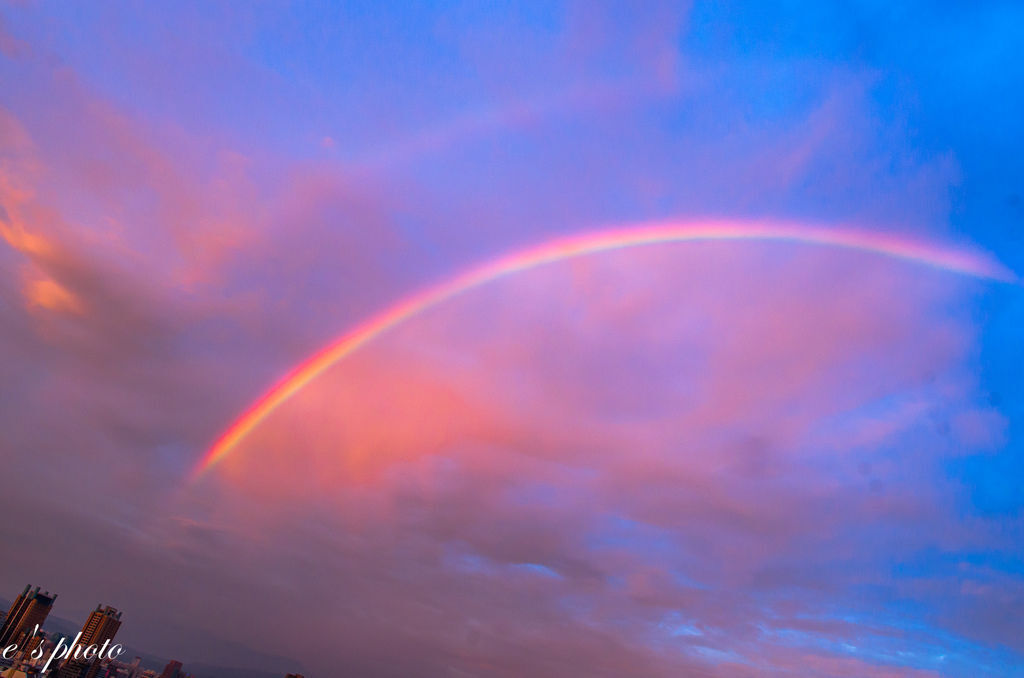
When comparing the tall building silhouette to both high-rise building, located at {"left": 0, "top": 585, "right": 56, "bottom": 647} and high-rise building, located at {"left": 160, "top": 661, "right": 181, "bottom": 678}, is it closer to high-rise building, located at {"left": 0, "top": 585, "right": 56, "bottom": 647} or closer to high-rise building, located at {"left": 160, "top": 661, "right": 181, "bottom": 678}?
high-rise building, located at {"left": 0, "top": 585, "right": 56, "bottom": 647}

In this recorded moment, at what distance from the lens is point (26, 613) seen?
307ft

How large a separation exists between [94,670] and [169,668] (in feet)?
230

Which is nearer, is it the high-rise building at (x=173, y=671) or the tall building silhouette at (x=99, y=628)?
the tall building silhouette at (x=99, y=628)

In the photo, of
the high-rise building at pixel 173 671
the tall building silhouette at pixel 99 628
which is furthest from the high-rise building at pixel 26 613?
the high-rise building at pixel 173 671

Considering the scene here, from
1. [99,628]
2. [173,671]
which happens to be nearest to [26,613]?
[99,628]

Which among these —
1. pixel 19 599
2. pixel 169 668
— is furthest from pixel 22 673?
pixel 169 668

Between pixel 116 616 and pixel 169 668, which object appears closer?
pixel 116 616

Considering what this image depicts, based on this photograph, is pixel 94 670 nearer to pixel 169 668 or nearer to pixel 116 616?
pixel 116 616

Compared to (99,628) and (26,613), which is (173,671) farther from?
(26,613)

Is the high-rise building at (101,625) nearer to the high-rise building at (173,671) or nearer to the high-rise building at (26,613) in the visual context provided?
the high-rise building at (26,613)

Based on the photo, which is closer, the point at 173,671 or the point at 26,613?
the point at 26,613

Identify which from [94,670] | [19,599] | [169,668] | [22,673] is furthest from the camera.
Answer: [169,668]

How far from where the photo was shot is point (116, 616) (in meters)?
112

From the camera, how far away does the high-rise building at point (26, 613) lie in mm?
91750
